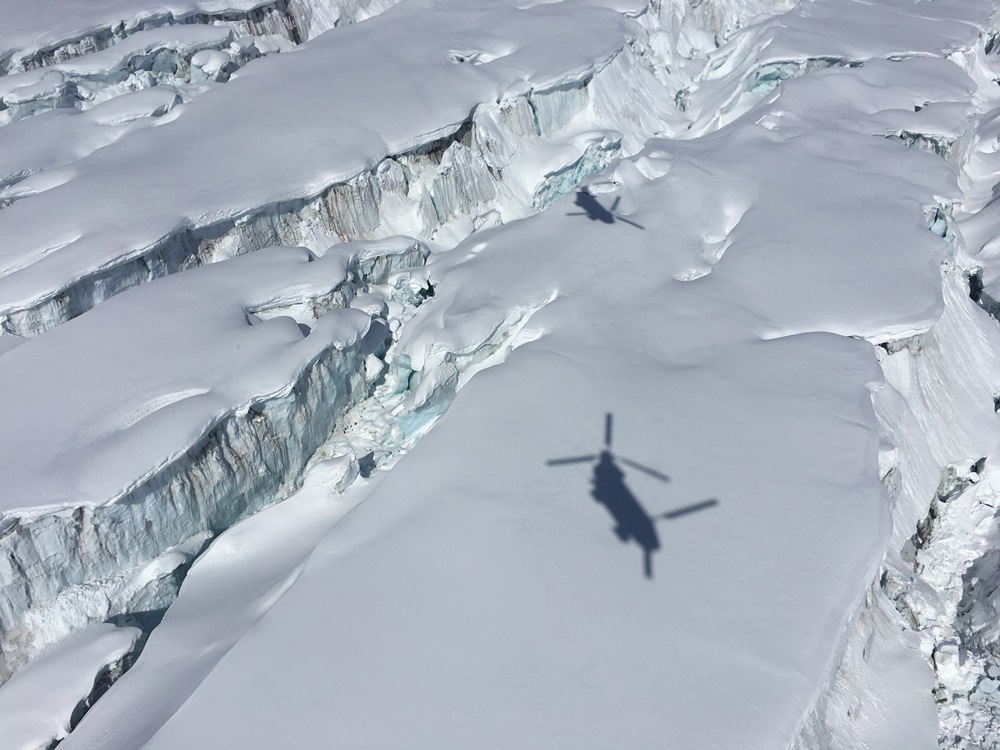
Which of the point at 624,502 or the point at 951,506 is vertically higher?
the point at 624,502

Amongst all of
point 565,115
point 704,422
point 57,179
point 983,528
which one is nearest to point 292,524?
point 704,422

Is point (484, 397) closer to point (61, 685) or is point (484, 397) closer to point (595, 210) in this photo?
point (595, 210)

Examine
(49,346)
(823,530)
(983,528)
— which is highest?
(49,346)

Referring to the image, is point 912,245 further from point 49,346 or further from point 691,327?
point 49,346

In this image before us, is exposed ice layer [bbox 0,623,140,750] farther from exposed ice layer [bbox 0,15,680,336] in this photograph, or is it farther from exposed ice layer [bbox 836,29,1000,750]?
exposed ice layer [bbox 836,29,1000,750]

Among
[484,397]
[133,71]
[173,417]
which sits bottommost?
[484,397]

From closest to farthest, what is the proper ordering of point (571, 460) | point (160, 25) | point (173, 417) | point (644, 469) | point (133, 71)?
point (644, 469) < point (571, 460) < point (173, 417) < point (133, 71) < point (160, 25)

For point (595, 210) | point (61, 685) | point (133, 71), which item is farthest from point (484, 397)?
point (133, 71)

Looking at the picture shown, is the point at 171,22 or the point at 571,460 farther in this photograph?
the point at 171,22
